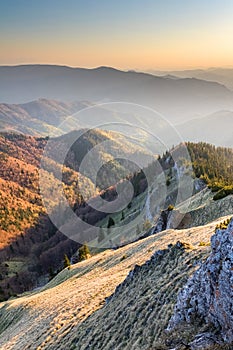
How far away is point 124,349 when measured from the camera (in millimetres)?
21875

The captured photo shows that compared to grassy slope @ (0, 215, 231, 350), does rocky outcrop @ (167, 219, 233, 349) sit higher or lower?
higher

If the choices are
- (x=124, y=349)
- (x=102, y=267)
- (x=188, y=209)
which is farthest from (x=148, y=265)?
(x=188, y=209)

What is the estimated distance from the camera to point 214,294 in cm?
1825

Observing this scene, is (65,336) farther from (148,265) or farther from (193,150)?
(193,150)

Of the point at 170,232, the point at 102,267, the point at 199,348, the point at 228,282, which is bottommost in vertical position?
the point at 102,267

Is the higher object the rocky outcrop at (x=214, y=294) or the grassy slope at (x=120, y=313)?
Answer: the rocky outcrop at (x=214, y=294)

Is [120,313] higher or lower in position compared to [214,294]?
lower

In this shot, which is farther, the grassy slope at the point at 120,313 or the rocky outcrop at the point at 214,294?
the grassy slope at the point at 120,313

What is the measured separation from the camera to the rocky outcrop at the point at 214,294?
16.9 meters

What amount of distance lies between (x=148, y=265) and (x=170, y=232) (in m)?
17.3

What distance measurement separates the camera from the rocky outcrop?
16.9 m

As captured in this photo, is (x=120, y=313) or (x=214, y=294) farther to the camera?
(x=120, y=313)

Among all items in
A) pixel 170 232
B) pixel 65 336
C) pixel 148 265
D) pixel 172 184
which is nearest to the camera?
pixel 65 336

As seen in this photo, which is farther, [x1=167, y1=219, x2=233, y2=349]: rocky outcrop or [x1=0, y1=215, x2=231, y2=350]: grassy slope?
[x1=0, y1=215, x2=231, y2=350]: grassy slope
